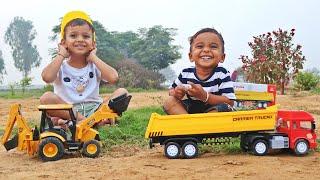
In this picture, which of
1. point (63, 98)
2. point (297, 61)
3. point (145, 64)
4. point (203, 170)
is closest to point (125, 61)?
point (145, 64)

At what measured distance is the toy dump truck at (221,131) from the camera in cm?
509

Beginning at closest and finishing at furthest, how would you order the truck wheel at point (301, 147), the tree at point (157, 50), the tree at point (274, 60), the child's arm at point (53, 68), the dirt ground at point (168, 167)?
the dirt ground at point (168, 167)
the truck wheel at point (301, 147)
the child's arm at point (53, 68)
the tree at point (274, 60)
the tree at point (157, 50)

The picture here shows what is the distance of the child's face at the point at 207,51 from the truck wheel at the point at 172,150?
0.93 m

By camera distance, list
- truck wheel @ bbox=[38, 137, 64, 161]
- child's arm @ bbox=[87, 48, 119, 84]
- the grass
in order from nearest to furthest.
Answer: truck wheel @ bbox=[38, 137, 64, 161], child's arm @ bbox=[87, 48, 119, 84], the grass

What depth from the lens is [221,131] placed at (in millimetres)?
5133

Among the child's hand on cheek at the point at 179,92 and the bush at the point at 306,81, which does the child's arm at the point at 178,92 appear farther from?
the bush at the point at 306,81

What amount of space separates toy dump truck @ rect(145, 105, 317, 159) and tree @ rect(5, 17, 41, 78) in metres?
55.5

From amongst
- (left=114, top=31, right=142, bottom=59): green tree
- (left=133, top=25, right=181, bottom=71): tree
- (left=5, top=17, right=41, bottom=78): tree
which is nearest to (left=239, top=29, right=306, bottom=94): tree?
(left=133, top=25, right=181, bottom=71): tree

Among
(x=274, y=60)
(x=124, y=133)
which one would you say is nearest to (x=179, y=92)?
(x=124, y=133)

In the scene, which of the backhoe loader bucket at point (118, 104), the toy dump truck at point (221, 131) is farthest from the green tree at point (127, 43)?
the toy dump truck at point (221, 131)

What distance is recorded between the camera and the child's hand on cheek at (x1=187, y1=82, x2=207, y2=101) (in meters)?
5.17

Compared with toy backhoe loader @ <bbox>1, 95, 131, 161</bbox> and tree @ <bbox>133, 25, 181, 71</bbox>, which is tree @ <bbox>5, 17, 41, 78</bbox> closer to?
tree @ <bbox>133, 25, 181, 71</bbox>

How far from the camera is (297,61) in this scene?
18.1 meters

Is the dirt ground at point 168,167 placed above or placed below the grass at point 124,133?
below
